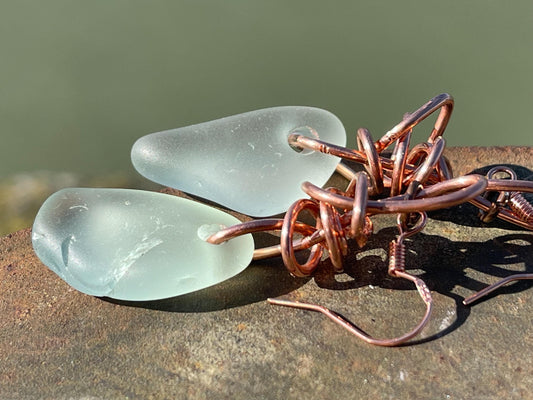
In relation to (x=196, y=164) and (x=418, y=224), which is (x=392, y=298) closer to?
(x=418, y=224)

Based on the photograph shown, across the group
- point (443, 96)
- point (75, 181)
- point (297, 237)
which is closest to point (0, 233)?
point (75, 181)

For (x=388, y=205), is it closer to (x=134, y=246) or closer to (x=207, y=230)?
(x=207, y=230)

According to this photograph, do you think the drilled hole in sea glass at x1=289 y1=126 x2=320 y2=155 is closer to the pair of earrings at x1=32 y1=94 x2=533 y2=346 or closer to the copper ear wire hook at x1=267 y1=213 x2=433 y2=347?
the pair of earrings at x1=32 y1=94 x2=533 y2=346

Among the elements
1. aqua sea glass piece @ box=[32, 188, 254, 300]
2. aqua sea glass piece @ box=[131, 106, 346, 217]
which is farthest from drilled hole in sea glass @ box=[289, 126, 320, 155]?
aqua sea glass piece @ box=[32, 188, 254, 300]

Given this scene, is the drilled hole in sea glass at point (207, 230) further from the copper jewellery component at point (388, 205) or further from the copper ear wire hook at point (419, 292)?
the copper ear wire hook at point (419, 292)

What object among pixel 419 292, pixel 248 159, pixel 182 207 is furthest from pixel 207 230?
pixel 419 292
